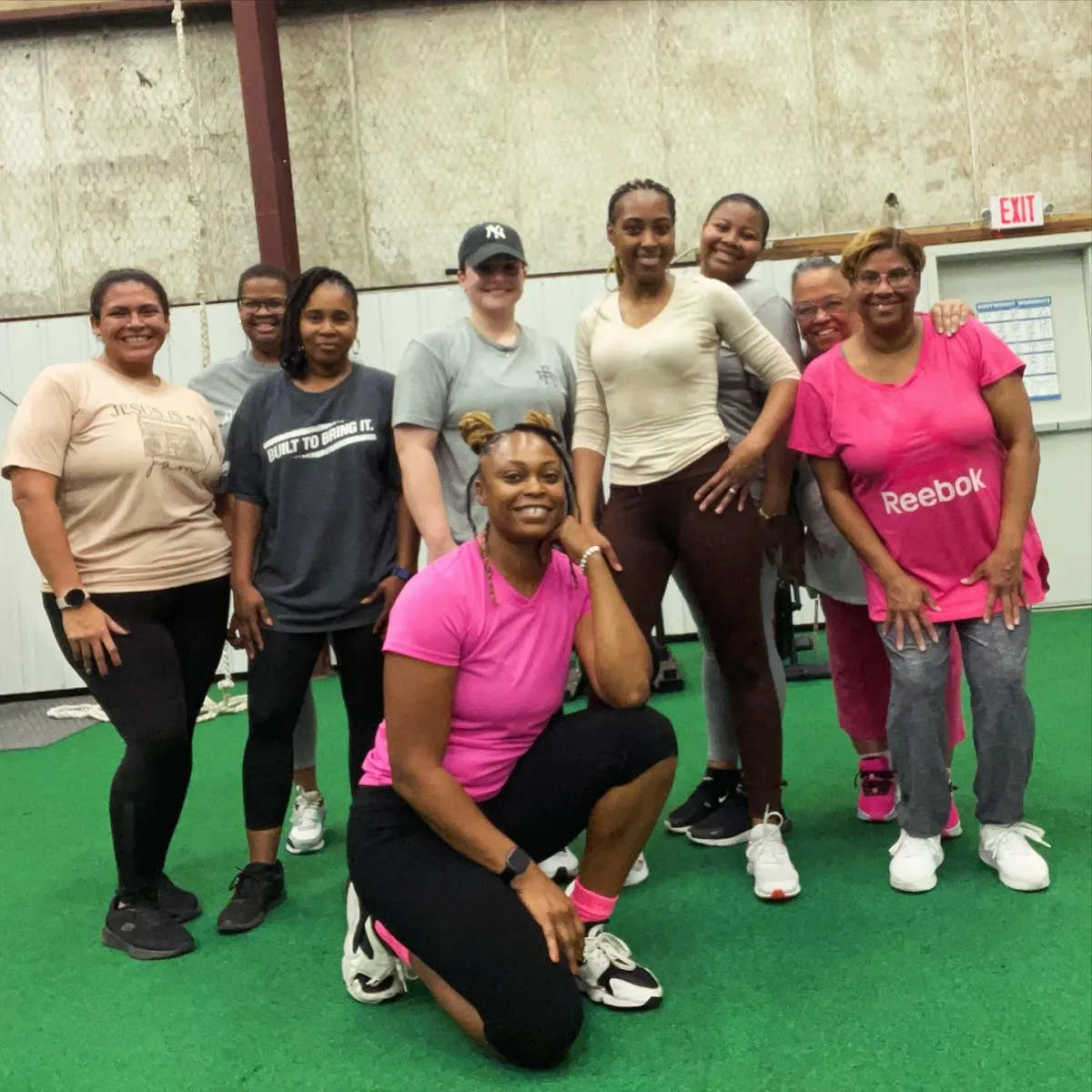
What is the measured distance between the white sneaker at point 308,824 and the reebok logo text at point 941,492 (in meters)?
1.70

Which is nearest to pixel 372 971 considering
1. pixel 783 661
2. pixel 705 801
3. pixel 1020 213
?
pixel 705 801

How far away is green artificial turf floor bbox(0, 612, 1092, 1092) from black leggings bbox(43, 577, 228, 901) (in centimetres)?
23

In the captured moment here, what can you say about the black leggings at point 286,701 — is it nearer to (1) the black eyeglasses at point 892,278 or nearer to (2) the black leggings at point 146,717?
(2) the black leggings at point 146,717

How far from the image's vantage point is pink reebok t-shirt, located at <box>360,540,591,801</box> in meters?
1.76

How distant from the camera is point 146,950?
2.15 m

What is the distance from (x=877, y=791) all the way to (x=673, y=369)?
122 centimetres

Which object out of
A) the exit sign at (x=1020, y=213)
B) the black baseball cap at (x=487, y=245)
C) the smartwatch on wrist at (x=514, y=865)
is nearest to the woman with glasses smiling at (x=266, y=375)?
the black baseball cap at (x=487, y=245)

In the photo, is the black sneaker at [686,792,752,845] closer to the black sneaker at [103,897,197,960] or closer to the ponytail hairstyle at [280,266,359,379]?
the black sneaker at [103,897,197,960]

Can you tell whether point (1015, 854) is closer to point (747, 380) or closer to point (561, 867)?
point (561, 867)

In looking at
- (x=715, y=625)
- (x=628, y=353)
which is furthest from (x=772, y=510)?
(x=628, y=353)

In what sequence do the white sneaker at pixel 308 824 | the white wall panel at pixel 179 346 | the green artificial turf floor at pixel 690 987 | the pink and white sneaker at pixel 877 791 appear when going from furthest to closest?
the white wall panel at pixel 179 346
the white sneaker at pixel 308 824
the pink and white sneaker at pixel 877 791
the green artificial turf floor at pixel 690 987

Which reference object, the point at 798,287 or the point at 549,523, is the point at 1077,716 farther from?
the point at 549,523

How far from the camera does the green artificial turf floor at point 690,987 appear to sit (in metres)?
1.60

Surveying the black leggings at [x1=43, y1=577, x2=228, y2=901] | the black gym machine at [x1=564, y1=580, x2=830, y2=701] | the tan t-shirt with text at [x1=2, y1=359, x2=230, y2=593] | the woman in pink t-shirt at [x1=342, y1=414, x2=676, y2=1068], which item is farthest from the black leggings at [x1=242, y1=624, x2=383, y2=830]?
the black gym machine at [x1=564, y1=580, x2=830, y2=701]
